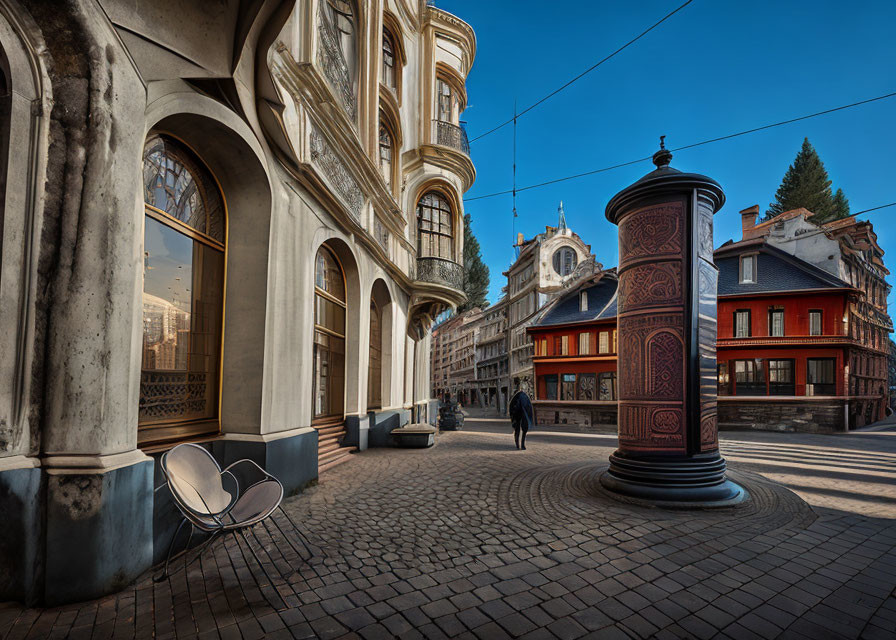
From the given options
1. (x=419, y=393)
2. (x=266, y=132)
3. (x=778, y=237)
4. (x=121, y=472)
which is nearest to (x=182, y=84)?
(x=266, y=132)

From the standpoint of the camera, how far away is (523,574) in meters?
3.64

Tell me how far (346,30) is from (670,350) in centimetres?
938

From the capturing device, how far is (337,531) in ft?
15.3

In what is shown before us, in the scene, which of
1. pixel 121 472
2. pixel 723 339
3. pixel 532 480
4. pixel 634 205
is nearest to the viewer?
pixel 121 472

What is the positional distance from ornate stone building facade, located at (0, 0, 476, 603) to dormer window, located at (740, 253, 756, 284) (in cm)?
2095

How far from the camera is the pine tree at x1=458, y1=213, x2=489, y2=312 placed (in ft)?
116

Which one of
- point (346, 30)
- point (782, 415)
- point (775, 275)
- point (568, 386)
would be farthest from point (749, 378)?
point (346, 30)

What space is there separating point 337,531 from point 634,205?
5.95 meters

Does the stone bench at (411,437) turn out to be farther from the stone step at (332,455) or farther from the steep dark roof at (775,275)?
the steep dark roof at (775,275)

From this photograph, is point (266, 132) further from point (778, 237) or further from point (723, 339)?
point (778, 237)

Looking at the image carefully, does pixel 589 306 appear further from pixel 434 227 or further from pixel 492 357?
pixel 492 357

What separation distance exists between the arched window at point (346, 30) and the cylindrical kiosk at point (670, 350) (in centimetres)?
686

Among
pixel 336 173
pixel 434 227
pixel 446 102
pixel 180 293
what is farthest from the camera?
pixel 446 102

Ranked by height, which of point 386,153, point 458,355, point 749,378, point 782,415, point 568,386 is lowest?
point 782,415
